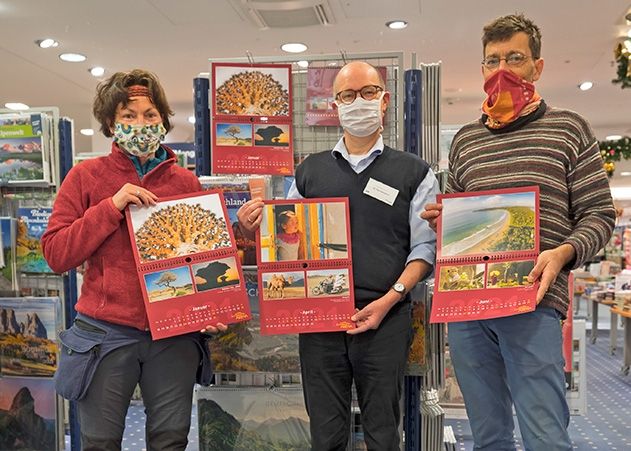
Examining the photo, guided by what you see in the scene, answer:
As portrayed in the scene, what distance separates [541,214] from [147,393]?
133 cm

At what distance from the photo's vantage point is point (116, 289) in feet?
6.03

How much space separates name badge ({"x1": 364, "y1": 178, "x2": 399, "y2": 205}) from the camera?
192 cm

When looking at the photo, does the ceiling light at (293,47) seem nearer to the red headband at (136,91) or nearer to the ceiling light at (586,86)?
the ceiling light at (586,86)

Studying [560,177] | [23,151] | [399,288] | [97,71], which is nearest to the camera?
[560,177]

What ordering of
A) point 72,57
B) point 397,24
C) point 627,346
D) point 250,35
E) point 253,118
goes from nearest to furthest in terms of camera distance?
point 253,118
point 397,24
point 250,35
point 627,346
point 72,57

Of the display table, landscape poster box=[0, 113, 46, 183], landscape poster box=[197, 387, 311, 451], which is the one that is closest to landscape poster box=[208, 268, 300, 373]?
landscape poster box=[197, 387, 311, 451]

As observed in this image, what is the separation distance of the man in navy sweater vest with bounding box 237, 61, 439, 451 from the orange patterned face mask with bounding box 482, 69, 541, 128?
306 millimetres

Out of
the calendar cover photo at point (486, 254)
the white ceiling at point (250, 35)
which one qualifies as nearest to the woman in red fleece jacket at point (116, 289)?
the calendar cover photo at point (486, 254)

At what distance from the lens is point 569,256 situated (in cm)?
171

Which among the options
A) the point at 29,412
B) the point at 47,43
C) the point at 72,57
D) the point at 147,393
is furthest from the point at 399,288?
the point at 72,57

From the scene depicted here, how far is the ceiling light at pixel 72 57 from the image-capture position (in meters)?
6.51

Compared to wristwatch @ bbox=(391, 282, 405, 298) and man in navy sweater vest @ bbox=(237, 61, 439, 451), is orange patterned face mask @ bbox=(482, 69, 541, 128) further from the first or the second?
wristwatch @ bbox=(391, 282, 405, 298)

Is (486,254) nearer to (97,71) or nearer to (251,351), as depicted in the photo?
(251,351)

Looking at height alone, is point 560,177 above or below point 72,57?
below
